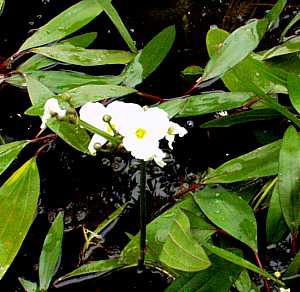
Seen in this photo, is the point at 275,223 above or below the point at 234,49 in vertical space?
below

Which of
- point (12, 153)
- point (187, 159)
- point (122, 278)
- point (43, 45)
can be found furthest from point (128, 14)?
point (122, 278)

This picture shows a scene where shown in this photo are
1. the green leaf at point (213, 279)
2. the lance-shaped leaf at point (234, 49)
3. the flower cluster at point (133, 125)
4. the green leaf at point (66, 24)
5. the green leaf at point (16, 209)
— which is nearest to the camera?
the flower cluster at point (133, 125)

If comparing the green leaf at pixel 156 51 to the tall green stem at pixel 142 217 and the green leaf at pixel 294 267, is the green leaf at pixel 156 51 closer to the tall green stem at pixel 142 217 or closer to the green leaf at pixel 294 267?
the tall green stem at pixel 142 217

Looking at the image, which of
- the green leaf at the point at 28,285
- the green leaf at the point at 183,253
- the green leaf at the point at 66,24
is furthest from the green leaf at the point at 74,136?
the green leaf at the point at 66,24

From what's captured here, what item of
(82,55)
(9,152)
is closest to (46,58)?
(82,55)

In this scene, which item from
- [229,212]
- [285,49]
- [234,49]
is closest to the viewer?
[229,212]

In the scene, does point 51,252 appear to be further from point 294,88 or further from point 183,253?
point 294,88

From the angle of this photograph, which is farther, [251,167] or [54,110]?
[251,167]
